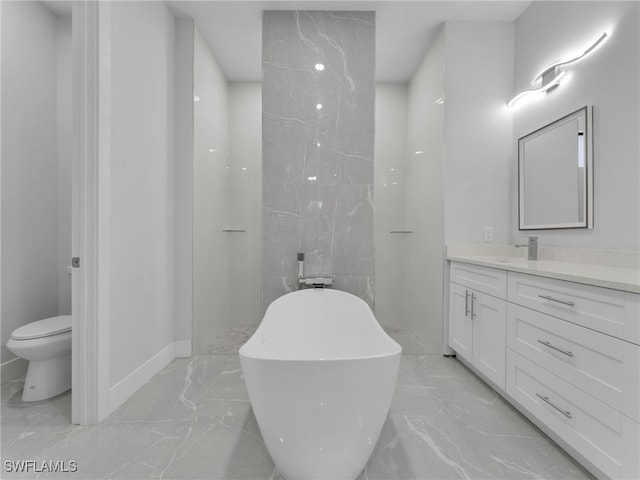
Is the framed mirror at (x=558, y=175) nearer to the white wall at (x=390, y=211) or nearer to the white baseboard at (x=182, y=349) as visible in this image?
the white wall at (x=390, y=211)

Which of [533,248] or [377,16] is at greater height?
[377,16]

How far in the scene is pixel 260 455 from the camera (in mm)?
1346

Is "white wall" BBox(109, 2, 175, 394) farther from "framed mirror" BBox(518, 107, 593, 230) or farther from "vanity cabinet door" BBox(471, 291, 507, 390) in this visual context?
"framed mirror" BBox(518, 107, 593, 230)

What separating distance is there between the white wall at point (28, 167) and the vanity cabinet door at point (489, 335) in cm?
307

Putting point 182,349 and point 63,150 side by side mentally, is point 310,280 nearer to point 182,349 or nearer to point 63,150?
point 182,349

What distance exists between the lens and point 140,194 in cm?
196

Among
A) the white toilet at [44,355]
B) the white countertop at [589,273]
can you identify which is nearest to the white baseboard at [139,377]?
the white toilet at [44,355]

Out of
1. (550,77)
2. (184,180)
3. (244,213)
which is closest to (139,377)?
(184,180)

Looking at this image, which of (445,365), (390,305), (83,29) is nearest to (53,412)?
(83,29)

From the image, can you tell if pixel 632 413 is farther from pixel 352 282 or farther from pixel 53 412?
pixel 53 412

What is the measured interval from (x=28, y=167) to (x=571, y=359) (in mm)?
3385

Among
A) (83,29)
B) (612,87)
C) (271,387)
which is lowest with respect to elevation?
(271,387)

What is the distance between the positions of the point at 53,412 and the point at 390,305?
279cm

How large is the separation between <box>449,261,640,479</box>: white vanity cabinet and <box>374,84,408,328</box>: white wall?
139 cm
